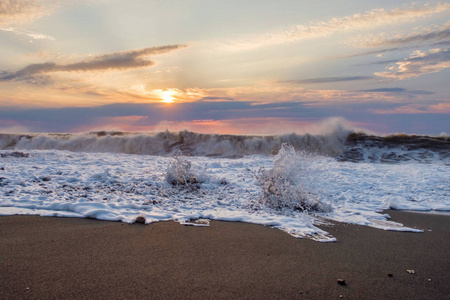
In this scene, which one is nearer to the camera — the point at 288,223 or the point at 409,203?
the point at 288,223

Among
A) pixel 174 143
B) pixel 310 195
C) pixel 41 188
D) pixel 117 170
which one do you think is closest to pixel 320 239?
pixel 310 195

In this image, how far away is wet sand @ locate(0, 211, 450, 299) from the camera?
264 centimetres

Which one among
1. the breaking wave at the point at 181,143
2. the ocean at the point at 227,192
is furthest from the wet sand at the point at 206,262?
the breaking wave at the point at 181,143

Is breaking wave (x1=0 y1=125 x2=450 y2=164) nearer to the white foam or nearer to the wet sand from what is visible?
the white foam

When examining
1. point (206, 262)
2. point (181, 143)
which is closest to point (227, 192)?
point (206, 262)

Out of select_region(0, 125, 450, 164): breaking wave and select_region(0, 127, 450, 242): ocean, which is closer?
select_region(0, 127, 450, 242): ocean

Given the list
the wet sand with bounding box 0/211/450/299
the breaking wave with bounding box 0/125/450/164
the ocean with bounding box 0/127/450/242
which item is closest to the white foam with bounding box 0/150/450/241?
the ocean with bounding box 0/127/450/242

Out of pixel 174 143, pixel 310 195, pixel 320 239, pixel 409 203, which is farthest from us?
pixel 174 143

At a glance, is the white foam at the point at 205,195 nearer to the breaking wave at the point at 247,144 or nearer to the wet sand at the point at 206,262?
the wet sand at the point at 206,262

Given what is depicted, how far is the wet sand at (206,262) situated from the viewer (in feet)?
8.66

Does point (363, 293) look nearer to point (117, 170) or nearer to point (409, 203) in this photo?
point (409, 203)

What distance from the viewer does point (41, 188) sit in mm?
6559

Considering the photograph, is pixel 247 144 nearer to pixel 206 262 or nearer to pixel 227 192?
pixel 227 192

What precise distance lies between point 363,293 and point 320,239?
5.04 feet
